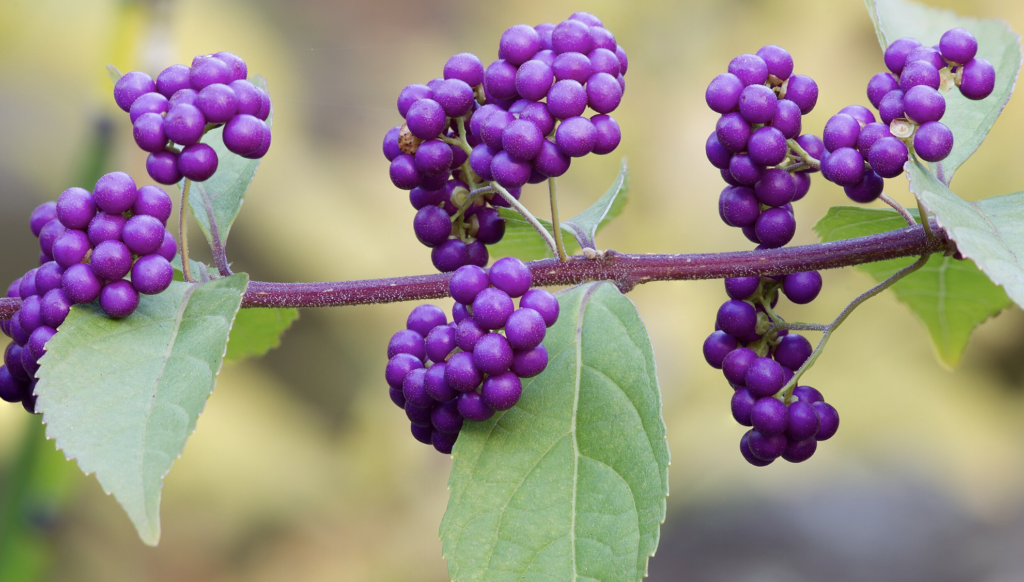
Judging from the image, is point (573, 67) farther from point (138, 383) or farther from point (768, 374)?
point (138, 383)

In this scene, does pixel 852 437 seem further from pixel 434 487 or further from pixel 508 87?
pixel 508 87

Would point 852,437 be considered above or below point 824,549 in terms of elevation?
above

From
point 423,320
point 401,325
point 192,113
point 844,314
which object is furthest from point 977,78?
point 401,325

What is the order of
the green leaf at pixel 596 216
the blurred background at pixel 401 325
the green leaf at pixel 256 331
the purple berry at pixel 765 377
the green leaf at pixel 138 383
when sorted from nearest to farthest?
the green leaf at pixel 138 383, the purple berry at pixel 765 377, the green leaf at pixel 596 216, the green leaf at pixel 256 331, the blurred background at pixel 401 325

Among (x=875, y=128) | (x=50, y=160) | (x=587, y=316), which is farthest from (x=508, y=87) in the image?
(x=50, y=160)

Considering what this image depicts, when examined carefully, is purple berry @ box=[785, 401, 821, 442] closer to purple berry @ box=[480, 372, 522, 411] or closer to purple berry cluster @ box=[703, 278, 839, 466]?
purple berry cluster @ box=[703, 278, 839, 466]

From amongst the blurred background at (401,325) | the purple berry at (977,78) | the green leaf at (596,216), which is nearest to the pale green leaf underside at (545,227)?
the green leaf at (596,216)

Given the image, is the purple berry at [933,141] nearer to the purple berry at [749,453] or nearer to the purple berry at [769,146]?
the purple berry at [769,146]
